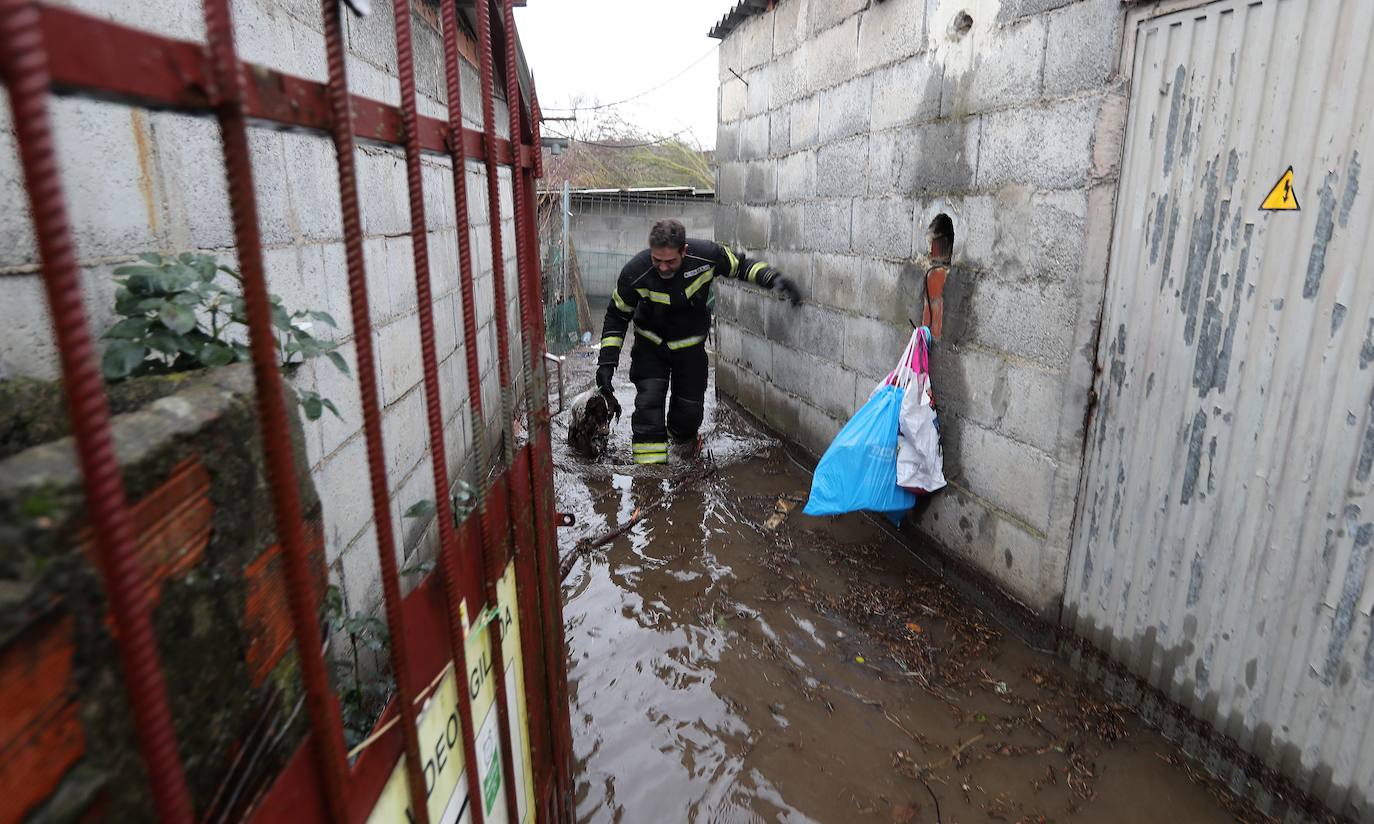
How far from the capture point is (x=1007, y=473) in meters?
3.26

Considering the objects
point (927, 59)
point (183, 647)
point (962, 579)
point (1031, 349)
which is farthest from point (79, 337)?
point (927, 59)

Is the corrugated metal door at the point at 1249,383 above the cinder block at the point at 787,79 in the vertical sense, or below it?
below

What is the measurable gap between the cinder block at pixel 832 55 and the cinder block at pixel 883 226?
83 cm

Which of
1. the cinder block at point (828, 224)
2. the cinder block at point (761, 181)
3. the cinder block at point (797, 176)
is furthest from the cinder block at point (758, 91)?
the cinder block at point (828, 224)

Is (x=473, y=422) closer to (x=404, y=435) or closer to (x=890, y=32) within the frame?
(x=404, y=435)

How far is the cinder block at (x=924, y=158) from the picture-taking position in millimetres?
3428

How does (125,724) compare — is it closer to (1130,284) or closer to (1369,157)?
(1369,157)

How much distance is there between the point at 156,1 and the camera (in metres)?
1.44

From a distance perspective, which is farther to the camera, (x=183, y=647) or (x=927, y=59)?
(x=927, y=59)

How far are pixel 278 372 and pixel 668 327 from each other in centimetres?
454

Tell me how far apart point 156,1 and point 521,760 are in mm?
1682

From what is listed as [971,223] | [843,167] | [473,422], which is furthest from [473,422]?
[843,167]

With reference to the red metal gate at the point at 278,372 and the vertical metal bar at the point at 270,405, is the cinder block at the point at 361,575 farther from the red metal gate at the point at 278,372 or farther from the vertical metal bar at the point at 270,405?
the vertical metal bar at the point at 270,405

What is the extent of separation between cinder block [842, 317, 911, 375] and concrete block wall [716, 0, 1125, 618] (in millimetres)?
14
